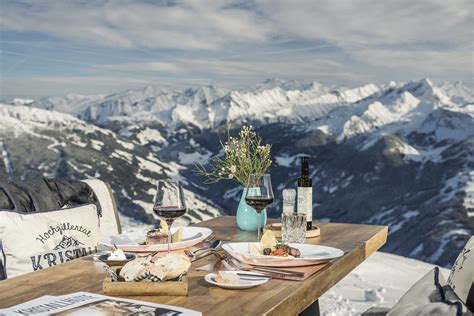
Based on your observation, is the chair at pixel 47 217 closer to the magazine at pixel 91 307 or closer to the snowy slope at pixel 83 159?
the magazine at pixel 91 307

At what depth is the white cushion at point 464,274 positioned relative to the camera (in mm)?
1650

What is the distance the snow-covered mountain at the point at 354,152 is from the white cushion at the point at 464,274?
1737 centimetres

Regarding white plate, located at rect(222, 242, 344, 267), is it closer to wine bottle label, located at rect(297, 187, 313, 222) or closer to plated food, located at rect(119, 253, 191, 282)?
plated food, located at rect(119, 253, 191, 282)

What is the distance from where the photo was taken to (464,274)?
5.55 feet

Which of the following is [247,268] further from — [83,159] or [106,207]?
[83,159]

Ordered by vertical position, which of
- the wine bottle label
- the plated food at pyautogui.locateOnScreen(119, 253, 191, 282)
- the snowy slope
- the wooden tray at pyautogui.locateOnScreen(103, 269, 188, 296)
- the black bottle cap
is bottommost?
the snowy slope

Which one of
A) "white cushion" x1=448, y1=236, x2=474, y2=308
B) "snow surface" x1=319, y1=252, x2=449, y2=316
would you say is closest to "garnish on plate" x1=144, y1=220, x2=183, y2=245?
"white cushion" x1=448, y1=236, x2=474, y2=308

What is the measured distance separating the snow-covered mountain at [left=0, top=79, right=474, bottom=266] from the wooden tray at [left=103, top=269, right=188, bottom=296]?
57.7 feet

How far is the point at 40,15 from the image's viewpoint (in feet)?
53.0

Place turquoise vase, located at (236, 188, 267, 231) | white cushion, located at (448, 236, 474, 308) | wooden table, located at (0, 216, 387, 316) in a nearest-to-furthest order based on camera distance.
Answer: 1. wooden table, located at (0, 216, 387, 316)
2. white cushion, located at (448, 236, 474, 308)
3. turquoise vase, located at (236, 188, 267, 231)

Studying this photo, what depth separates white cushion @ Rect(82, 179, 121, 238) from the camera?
3.11m

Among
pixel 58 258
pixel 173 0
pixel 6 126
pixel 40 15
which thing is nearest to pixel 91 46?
pixel 40 15

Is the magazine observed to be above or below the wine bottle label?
below

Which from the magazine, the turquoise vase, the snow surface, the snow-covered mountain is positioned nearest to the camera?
the magazine
